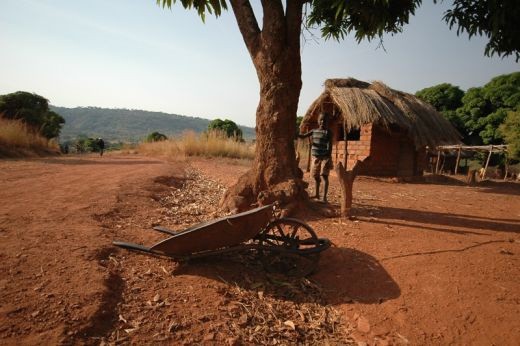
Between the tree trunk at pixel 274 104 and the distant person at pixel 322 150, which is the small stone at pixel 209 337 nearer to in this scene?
the tree trunk at pixel 274 104

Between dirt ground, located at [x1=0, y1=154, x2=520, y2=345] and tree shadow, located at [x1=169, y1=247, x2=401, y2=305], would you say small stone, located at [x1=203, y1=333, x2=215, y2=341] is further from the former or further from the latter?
tree shadow, located at [x1=169, y1=247, x2=401, y2=305]

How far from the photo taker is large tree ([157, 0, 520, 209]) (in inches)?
172

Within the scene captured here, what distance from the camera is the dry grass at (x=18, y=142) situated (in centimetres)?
1083

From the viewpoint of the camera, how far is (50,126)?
2244cm

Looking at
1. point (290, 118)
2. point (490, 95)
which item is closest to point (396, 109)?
point (290, 118)

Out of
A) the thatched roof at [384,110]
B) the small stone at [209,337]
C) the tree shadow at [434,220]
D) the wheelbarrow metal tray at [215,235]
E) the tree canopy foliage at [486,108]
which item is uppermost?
the tree canopy foliage at [486,108]

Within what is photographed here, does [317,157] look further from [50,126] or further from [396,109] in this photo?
[50,126]

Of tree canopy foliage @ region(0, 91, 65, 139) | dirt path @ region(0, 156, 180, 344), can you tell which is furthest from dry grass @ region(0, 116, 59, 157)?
dirt path @ region(0, 156, 180, 344)

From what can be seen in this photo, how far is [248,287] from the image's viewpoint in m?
2.85

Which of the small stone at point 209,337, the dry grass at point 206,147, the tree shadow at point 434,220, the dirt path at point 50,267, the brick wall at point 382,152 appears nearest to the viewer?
the dirt path at point 50,267

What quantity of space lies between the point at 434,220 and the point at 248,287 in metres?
3.24

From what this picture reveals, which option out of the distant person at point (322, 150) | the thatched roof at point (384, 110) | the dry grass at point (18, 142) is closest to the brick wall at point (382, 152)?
the thatched roof at point (384, 110)

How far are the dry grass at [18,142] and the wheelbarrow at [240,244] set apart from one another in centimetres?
1075

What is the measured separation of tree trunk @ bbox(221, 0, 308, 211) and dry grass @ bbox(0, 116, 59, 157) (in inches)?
397
